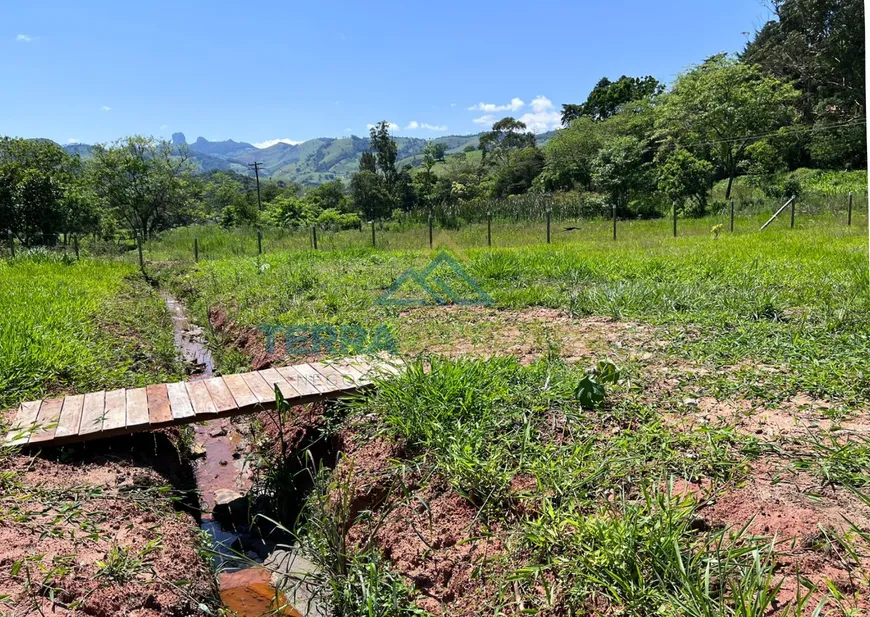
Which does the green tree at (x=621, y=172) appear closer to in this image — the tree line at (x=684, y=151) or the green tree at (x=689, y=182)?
the tree line at (x=684, y=151)

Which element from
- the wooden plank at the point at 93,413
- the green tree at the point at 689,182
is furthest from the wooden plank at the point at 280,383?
the green tree at the point at 689,182

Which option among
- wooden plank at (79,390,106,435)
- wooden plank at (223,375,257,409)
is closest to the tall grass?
wooden plank at (223,375,257,409)

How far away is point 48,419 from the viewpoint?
9.71 ft

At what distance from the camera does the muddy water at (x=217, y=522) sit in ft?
8.29

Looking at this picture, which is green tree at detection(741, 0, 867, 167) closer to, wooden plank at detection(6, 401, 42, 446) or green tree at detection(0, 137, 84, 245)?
wooden plank at detection(6, 401, 42, 446)

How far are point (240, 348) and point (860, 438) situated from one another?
5.13 m

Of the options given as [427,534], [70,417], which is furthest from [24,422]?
[427,534]

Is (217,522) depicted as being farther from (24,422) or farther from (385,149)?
(385,149)

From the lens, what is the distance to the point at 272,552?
3018mm

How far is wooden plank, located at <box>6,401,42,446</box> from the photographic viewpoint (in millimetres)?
2723

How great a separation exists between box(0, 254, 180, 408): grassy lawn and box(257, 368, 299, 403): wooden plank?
120 centimetres

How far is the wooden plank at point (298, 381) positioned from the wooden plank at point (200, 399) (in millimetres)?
496

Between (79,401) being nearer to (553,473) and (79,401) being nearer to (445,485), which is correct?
(445,485)

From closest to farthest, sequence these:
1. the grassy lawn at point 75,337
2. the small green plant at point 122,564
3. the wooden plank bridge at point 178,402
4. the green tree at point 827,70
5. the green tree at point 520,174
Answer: the small green plant at point 122,564, the wooden plank bridge at point 178,402, the grassy lawn at point 75,337, the green tree at point 827,70, the green tree at point 520,174
